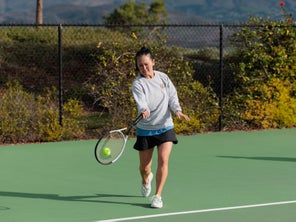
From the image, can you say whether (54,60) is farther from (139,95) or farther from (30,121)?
(139,95)

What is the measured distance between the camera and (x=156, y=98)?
35.0ft

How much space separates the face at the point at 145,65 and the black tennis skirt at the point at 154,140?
2.14ft

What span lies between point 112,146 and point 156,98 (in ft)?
2.40

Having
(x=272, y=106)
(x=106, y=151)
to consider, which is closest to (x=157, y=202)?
(x=106, y=151)

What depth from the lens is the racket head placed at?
→ 10.7 metres

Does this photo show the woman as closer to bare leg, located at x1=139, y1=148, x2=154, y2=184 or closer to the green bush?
bare leg, located at x1=139, y1=148, x2=154, y2=184

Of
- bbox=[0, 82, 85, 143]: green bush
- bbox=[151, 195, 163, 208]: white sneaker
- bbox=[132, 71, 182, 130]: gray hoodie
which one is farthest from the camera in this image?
bbox=[0, 82, 85, 143]: green bush

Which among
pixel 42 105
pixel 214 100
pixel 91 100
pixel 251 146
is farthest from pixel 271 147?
pixel 91 100

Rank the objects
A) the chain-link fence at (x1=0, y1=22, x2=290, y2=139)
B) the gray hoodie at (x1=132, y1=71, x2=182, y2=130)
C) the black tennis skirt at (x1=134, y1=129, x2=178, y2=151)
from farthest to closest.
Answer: the chain-link fence at (x1=0, y1=22, x2=290, y2=139), the black tennis skirt at (x1=134, y1=129, x2=178, y2=151), the gray hoodie at (x1=132, y1=71, x2=182, y2=130)

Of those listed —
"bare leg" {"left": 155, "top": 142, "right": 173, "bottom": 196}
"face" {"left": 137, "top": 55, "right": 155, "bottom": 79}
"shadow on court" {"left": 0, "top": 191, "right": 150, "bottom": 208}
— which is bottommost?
"shadow on court" {"left": 0, "top": 191, "right": 150, "bottom": 208}

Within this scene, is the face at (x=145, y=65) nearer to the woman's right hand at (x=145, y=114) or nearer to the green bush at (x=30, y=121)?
the woman's right hand at (x=145, y=114)

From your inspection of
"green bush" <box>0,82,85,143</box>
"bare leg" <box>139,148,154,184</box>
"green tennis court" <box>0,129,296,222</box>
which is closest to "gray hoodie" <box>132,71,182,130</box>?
"bare leg" <box>139,148,154,184</box>

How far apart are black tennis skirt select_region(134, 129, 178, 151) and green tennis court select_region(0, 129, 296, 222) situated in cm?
63

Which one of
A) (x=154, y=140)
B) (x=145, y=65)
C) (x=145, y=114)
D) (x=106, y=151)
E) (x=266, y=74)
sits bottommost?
(x=106, y=151)
